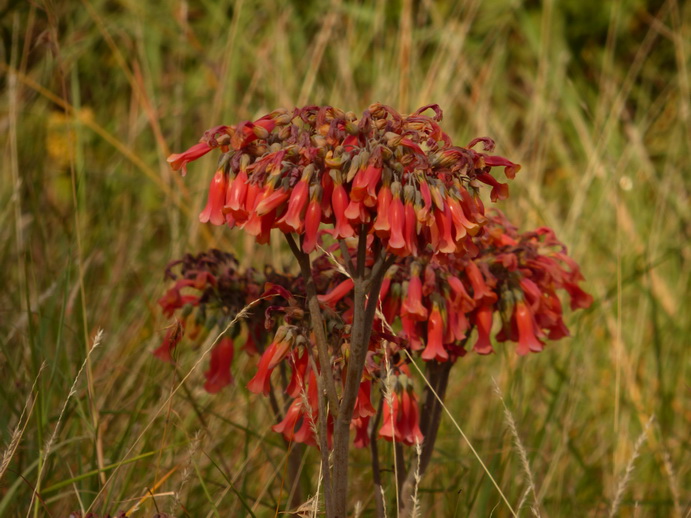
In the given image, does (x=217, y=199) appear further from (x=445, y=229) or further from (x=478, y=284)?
(x=478, y=284)

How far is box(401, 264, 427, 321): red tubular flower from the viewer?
1757 millimetres

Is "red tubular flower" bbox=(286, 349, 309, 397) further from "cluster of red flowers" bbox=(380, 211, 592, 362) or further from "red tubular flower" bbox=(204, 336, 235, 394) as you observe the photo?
"red tubular flower" bbox=(204, 336, 235, 394)

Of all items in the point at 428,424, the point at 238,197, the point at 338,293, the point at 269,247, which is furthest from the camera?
the point at 269,247

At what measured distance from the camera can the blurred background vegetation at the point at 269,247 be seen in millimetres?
2285

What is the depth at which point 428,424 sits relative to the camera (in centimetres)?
205

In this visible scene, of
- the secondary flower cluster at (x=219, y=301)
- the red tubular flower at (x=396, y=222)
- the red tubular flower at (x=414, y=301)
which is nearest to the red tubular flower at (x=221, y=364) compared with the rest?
the secondary flower cluster at (x=219, y=301)

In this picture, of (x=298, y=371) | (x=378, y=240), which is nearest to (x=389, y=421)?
(x=298, y=371)

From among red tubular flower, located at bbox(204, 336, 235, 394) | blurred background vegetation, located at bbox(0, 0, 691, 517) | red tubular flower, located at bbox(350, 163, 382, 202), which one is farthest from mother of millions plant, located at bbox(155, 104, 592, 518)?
blurred background vegetation, located at bbox(0, 0, 691, 517)

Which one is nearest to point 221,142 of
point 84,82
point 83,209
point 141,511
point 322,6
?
point 141,511

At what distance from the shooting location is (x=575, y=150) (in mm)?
5109

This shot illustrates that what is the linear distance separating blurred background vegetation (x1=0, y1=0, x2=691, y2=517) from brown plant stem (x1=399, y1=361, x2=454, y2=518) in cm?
21

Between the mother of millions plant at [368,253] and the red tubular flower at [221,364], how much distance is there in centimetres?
17

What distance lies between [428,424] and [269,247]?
1630mm

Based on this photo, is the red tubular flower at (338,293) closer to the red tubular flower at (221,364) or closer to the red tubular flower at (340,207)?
the red tubular flower at (340,207)
